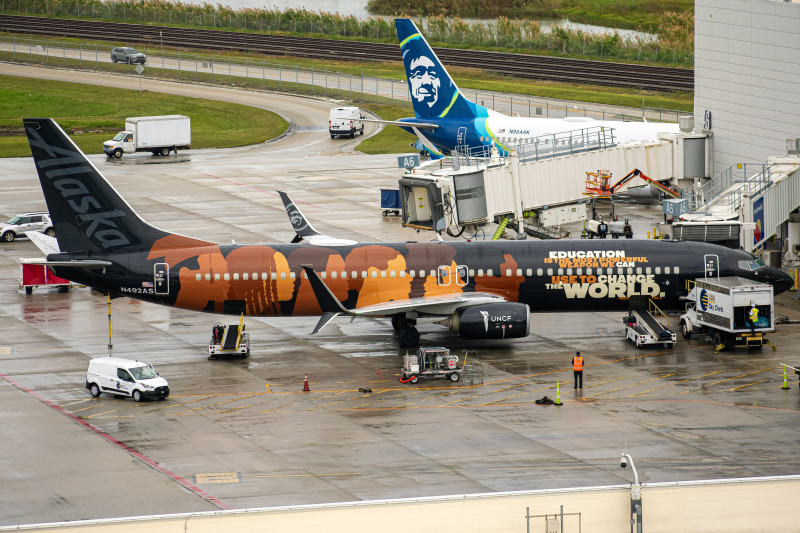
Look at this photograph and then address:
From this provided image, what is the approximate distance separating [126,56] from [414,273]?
10823cm

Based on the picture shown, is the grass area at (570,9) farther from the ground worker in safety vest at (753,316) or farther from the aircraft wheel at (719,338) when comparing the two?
the ground worker in safety vest at (753,316)

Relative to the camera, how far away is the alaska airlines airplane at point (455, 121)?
8138 cm

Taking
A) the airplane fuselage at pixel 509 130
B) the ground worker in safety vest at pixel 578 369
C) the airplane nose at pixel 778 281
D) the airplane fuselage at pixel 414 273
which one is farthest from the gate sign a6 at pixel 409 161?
the ground worker in safety vest at pixel 578 369

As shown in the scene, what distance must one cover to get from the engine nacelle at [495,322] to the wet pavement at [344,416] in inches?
50.9

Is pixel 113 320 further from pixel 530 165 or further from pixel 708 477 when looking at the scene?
pixel 708 477

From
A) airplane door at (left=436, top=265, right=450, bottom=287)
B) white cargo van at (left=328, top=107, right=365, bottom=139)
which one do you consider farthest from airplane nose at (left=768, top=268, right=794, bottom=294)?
white cargo van at (left=328, top=107, right=365, bottom=139)

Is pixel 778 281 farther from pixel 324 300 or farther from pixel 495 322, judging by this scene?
pixel 324 300

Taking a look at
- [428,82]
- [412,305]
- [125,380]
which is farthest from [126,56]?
[125,380]

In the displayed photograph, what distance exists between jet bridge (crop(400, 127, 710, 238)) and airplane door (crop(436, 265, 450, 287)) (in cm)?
1379

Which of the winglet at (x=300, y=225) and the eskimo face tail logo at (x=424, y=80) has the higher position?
the eskimo face tail logo at (x=424, y=80)

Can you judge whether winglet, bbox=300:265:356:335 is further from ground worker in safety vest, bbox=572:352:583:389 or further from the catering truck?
the catering truck

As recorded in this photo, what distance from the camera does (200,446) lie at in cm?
3662

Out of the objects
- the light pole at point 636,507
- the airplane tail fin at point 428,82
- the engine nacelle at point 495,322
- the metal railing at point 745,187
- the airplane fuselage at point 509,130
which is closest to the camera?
the light pole at point 636,507

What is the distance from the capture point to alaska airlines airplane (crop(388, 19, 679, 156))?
81375 mm
